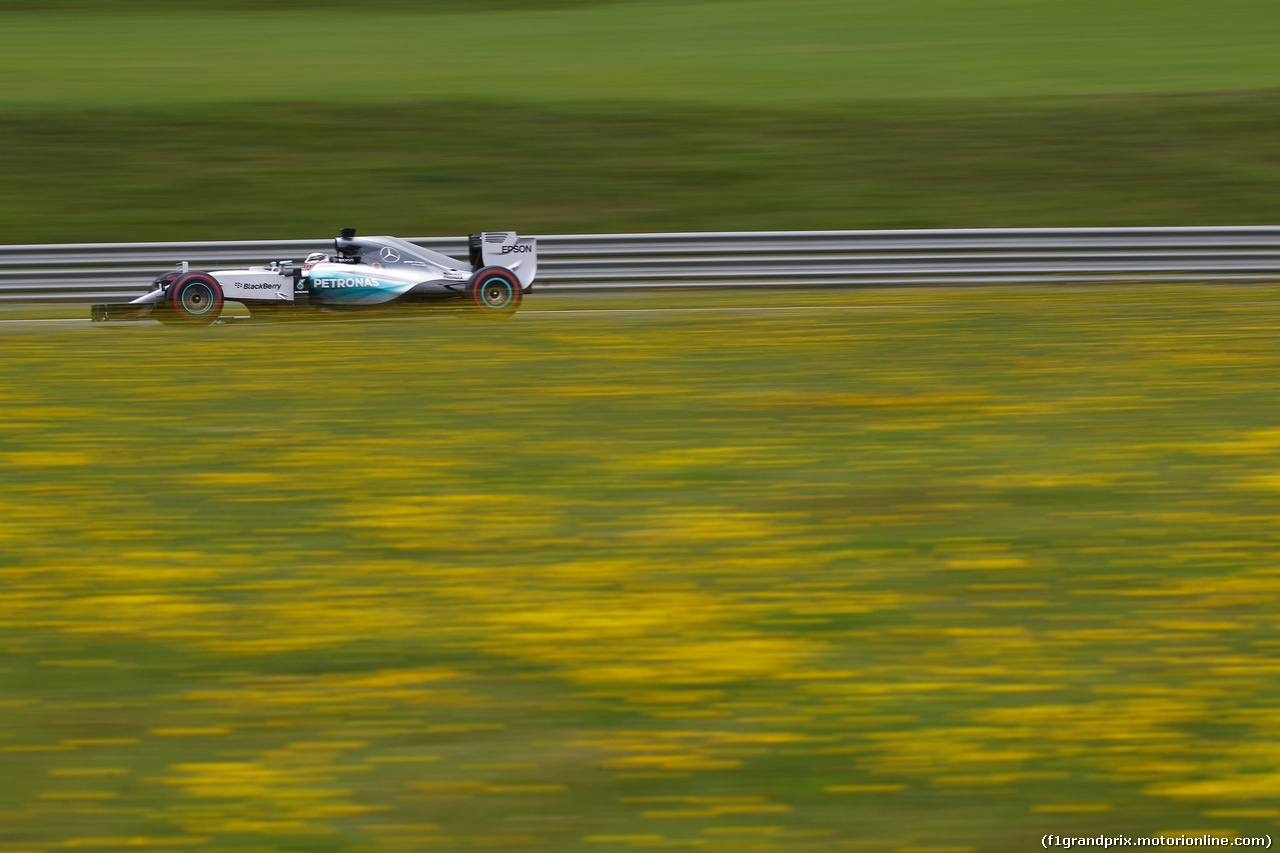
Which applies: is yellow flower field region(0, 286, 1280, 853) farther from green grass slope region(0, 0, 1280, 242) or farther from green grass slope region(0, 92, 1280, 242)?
green grass slope region(0, 0, 1280, 242)

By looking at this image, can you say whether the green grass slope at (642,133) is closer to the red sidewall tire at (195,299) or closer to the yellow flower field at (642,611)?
the red sidewall tire at (195,299)

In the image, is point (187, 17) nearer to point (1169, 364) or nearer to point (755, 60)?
point (755, 60)

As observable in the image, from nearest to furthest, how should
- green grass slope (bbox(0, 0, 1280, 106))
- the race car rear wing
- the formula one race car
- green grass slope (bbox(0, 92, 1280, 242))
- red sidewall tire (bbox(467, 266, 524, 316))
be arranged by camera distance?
the formula one race car → red sidewall tire (bbox(467, 266, 524, 316)) → the race car rear wing → green grass slope (bbox(0, 92, 1280, 242)) → green grass slope (bbox(0, 0, 1280, 106))

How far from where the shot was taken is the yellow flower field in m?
3.41

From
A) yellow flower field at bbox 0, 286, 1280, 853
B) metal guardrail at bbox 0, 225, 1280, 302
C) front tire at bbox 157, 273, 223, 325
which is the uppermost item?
metal guardrail at bbox 0, 225, 1280, 302

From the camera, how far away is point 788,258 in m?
13.7

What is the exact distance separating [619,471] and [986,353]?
12.6 ft

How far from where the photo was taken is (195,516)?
5672mm

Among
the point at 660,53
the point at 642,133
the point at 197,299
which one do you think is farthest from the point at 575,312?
the point at 660,53

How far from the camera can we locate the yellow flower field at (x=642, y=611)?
3.41m

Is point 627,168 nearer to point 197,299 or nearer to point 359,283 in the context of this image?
point 359,283

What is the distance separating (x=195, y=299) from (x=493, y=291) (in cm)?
249

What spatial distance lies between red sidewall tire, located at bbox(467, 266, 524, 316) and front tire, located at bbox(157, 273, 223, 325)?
213 cm

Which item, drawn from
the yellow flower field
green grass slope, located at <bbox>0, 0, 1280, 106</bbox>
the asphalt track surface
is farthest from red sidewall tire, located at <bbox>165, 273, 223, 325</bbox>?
green grass slope, located at <bbox>0, 0, 1280, 106</bbox>
